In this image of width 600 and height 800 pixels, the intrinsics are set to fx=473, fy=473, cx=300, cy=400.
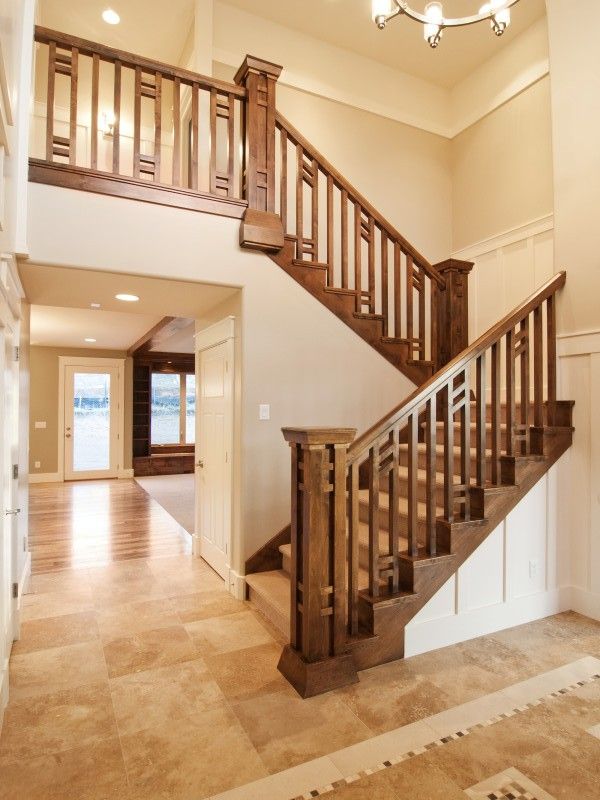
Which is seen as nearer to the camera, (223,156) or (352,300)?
(352,300)

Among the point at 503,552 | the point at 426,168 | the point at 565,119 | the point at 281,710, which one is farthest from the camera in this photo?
the point at 426,168

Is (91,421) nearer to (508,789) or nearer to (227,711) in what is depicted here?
(227,711)

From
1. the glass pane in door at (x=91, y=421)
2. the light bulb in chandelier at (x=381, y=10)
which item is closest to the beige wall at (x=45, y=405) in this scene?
the glass pane in door at (x=91, y=421)

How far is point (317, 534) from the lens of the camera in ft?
7.80

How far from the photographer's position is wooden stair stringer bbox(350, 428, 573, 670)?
8.29ft

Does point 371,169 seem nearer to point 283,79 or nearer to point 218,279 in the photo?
point 283,79

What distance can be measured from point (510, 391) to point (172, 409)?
30.1ft

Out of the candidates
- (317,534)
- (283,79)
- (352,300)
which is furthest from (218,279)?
(283,79)

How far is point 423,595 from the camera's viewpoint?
266 centimetres

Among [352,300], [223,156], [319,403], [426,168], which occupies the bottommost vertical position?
[319,403]

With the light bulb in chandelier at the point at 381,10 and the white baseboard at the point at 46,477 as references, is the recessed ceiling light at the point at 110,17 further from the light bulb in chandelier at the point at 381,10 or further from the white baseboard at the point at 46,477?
the white baseboard at the point at 46,477

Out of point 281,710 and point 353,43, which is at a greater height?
point 353,43

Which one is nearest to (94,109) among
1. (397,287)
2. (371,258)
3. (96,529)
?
(371,258)

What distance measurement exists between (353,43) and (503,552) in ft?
18.1
